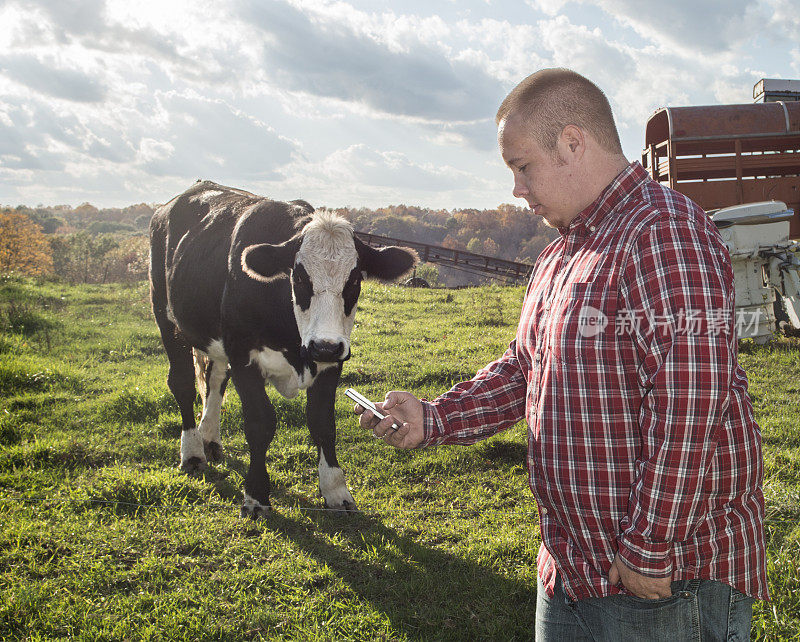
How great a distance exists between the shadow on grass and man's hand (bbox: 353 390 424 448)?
4.98 feet

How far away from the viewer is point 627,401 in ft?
5.41

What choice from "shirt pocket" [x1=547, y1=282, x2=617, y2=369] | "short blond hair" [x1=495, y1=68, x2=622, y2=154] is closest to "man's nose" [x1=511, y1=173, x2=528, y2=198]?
"short blond hair" [x1=495, y1=68, x2=622, y2=154]

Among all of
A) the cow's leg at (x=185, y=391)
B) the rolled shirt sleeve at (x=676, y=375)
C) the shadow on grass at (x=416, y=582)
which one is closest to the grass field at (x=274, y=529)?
the shadow on grass at (x=416, y=582)

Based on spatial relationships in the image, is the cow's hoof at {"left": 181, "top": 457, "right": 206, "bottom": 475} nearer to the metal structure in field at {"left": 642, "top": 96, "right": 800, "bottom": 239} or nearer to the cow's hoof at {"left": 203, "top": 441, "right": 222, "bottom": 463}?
the cow's hoof at {"left": 203, "top": 441, "right": 222, "bottom": 463}

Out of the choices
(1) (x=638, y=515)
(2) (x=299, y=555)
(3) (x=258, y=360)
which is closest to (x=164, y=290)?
(3) (x=258, y=360)

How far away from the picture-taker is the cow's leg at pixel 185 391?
567 cm

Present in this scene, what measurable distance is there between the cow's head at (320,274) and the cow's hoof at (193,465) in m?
1.98

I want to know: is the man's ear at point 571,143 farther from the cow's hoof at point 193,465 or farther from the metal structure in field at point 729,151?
the metal structure in field at point 729,151

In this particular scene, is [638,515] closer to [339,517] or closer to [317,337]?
[317,337]

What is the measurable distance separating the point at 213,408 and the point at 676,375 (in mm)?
5238

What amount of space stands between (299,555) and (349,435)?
86.6 inches

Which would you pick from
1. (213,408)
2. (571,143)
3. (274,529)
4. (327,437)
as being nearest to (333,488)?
(327,437)

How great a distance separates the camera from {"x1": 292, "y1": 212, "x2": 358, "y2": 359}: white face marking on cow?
4258mm

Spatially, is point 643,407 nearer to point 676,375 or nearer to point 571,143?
point 676,375
